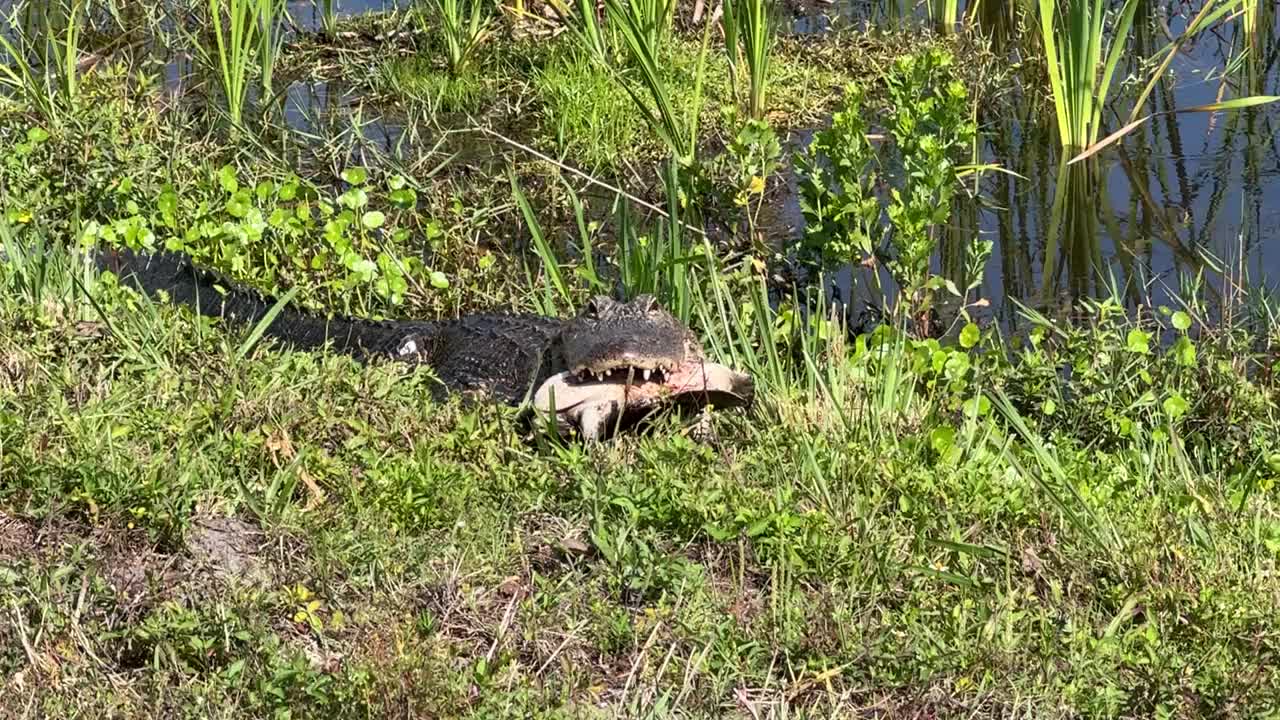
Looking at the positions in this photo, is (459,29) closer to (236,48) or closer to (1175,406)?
(236,48)

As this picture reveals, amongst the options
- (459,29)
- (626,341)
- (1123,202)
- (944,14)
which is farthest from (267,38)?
(944,14)

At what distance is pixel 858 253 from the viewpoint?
507 cm

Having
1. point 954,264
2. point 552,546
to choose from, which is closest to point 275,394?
point 552,546

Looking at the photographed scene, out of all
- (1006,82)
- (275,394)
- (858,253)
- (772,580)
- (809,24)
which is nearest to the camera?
(772,580)

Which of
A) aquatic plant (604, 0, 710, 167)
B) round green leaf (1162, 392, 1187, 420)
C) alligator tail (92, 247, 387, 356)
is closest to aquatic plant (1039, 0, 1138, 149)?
Answer: aquatic plant (604, 0, 710, 167)

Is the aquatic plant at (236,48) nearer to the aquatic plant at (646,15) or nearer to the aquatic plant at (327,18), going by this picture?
the aquatic plant at (646,15)

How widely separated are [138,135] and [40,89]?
40 cm

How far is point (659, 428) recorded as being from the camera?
4.01m

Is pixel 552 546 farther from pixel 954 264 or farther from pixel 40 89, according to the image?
pixel 40 89

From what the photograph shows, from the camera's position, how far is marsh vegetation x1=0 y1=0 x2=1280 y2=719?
293 centimetres

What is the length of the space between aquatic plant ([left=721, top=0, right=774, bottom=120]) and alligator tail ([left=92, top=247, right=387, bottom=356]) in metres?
2.20

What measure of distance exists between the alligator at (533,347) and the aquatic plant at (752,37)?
6.31 feet

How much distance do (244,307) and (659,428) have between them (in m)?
1.68

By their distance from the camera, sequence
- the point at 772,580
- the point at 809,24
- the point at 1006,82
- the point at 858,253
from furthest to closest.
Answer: the point at 809,24
the point at 1006,82
the point at 858,253
the point at 772,580
